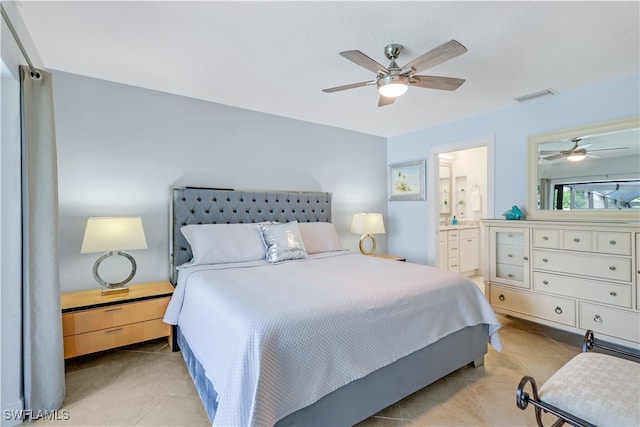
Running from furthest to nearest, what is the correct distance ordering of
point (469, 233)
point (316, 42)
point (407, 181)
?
point (469, 233) < point (407, 181) < point (316, 42)

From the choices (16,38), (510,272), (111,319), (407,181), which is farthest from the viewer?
(407,181)

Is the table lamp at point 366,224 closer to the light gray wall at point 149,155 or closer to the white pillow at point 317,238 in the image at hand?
the white pillow at point 317,238

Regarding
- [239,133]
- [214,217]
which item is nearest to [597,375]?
[214,217]

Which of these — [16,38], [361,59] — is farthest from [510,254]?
[16,38]

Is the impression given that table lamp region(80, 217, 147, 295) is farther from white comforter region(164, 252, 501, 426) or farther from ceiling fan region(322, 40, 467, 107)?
ceiling fan region(322, 40, 467, 107)

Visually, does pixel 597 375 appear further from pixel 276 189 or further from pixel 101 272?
pixel 101 272

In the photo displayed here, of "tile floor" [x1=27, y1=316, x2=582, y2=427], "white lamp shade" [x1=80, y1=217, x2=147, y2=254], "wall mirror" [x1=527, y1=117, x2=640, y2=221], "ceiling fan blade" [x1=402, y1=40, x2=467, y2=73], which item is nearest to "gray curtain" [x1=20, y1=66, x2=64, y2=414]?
"tile floor" [x1=27, y1=316, x2=582, y2=427]

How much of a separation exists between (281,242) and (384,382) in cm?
157

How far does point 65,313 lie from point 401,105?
3596mm

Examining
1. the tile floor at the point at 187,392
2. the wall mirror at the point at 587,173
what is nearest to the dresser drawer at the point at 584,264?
the wall mirror at the point at 587,173

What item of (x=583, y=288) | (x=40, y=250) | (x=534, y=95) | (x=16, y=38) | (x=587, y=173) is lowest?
(x=583, y=288)

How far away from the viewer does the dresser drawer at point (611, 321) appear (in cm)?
236

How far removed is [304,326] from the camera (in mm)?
1424

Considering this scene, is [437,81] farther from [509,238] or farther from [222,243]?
[222,243]
